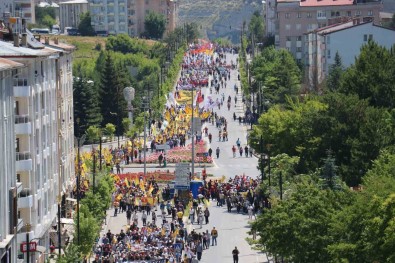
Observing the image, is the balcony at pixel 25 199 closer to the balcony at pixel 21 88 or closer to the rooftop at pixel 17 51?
the balcony at pixel 21 88

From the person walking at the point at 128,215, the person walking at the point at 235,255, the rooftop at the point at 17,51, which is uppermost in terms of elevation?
the rooftop at the point at 17,51

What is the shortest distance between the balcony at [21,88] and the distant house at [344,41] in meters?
74.0

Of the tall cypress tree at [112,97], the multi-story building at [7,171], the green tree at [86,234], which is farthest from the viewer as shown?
the tall cypress tree at [112,97]

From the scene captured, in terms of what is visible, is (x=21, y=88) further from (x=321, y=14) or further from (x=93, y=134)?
(x=321, y=14)

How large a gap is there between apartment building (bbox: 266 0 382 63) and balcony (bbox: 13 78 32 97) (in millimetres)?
113780

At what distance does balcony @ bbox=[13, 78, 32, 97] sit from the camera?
2421 inches

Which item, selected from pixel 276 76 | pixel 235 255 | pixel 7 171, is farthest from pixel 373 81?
pixel 276 76

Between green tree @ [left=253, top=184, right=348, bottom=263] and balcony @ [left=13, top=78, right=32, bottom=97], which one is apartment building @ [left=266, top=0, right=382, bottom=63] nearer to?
balcony @ [left=13, top=78, right=32, bottom=97]

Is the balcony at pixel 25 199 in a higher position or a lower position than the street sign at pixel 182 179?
higher

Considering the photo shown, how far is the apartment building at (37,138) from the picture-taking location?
6028 centimetres

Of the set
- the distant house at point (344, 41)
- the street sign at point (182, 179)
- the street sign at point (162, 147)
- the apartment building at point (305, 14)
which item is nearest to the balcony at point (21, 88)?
the street sign at point (182, 179)

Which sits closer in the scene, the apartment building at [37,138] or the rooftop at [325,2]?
the apartment building at [37,138]

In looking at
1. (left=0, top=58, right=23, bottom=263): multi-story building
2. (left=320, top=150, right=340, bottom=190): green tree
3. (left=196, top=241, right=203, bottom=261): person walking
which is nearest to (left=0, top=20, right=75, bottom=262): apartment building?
(left=0, top=58, right=23, bottom=263): multi-story building

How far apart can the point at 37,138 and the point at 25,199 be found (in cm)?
485
